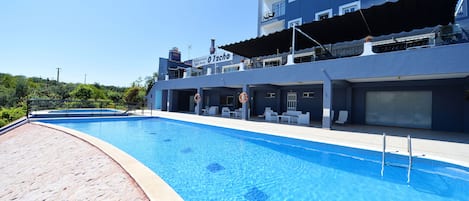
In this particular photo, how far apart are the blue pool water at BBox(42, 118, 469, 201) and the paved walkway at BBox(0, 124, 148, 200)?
1.09m

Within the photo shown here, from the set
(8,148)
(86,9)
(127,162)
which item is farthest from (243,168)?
(86,9)

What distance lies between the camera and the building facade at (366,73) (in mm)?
8320

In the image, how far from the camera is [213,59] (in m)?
21.4

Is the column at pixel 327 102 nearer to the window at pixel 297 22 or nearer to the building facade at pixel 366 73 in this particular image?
the building facade at pixel 366 73

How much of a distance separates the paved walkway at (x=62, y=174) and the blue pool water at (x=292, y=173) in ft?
3.59

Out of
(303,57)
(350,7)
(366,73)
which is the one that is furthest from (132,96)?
(366,73)

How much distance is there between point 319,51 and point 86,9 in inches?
617

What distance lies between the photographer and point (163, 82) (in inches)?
859

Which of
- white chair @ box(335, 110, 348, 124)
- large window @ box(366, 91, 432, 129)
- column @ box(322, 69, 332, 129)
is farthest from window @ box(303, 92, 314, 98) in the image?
column @ box(322, 69, 332, 129)

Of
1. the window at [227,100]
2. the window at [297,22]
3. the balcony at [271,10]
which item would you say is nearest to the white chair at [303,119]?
the window at [297,22]

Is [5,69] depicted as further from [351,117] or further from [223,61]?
[351,117]

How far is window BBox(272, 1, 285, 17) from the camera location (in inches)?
689

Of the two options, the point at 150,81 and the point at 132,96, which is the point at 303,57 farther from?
the point at 150,81

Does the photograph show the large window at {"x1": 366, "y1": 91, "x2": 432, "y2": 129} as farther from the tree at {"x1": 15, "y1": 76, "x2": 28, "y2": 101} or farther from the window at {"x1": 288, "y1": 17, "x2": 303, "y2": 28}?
the tree at {"x1": 15, "y1": 76, "x2": 28, "y2": 101}
